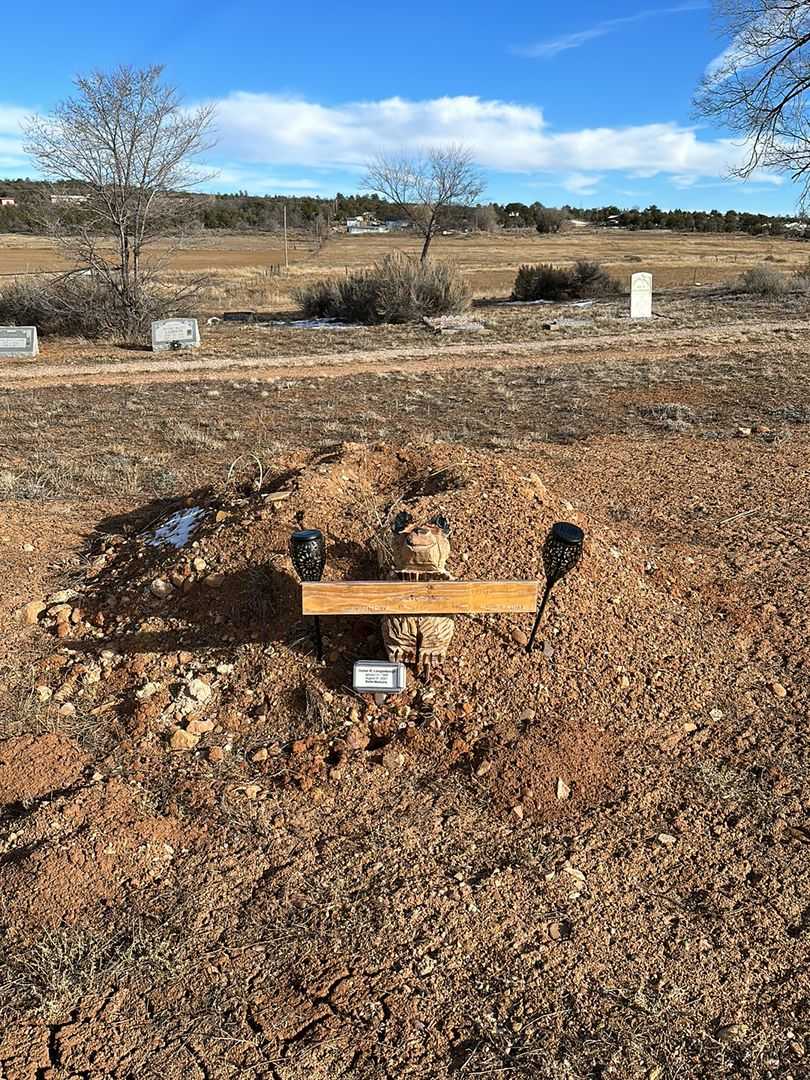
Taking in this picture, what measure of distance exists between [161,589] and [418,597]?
1.70 m

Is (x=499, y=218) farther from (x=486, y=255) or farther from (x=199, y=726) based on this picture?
(x=199, y=726)

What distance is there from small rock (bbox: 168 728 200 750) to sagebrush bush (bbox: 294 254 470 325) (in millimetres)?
19079

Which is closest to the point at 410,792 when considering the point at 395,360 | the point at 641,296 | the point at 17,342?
the point at 395,360

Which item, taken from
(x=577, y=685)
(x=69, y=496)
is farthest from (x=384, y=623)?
(x=69, y=496)

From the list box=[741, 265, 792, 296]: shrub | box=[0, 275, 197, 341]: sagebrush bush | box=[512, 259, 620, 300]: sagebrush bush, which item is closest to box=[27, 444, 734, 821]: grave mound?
box=[0, 275, 197, 341]: sagebrush bush

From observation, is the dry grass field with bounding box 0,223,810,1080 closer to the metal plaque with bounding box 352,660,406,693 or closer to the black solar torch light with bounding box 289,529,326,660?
the metal plaque with bounding box 352,660,406,693

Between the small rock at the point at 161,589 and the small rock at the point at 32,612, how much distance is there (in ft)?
2.26

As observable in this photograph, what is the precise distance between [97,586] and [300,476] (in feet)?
4.28

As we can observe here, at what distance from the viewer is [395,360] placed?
1476 cm

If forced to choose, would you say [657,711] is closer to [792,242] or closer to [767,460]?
[767,460]

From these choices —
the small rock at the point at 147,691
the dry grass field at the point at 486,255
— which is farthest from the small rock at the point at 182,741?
the dry grass field at the point at 486,255

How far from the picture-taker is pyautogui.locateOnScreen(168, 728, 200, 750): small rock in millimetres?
3100

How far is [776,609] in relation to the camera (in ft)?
13.0

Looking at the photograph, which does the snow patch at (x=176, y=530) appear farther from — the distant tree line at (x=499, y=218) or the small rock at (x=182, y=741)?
the distant tree line at (x=499, y=218)
